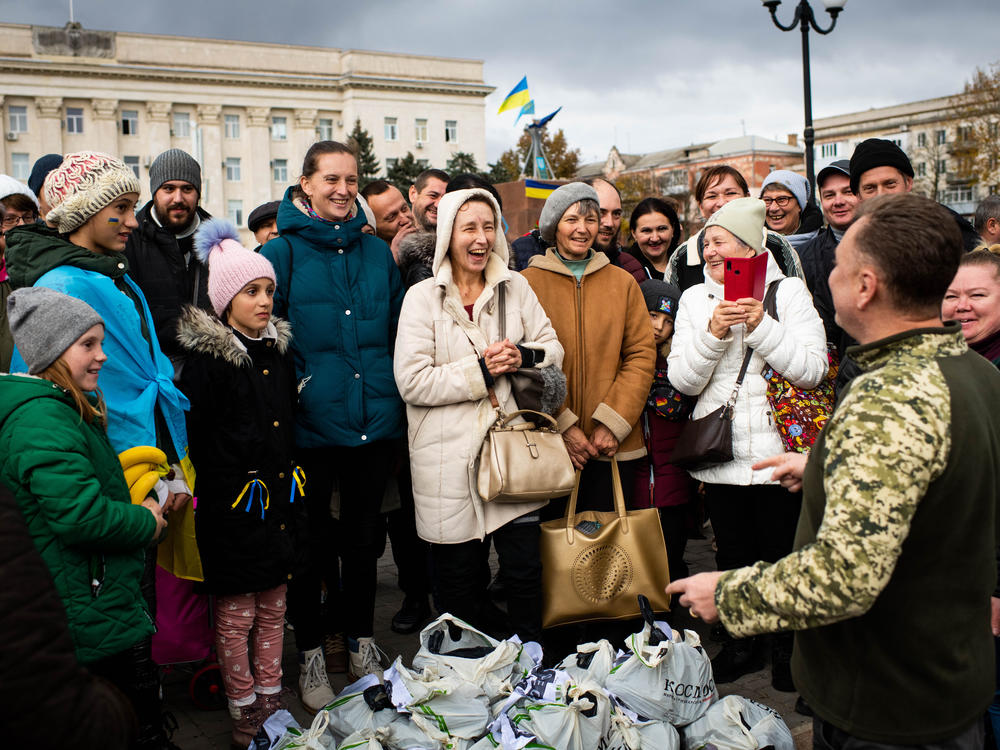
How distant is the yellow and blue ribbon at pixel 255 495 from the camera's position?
3.84 m

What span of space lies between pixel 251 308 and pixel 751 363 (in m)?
2.39

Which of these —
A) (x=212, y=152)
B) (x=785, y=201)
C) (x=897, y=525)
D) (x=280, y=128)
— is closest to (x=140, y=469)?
(x=897, y=525)

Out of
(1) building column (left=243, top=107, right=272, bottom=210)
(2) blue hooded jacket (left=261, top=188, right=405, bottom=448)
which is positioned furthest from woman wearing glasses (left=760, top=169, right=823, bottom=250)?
(1) building column (left=243, top=107, right=272, bottom=210)

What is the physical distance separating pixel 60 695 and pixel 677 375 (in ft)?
10.9

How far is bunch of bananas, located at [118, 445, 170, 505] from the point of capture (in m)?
3.25

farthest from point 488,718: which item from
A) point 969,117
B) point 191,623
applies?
point 969,117

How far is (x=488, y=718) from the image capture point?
335 centimetres

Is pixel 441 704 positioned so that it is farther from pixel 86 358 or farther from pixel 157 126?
pixel 157 126

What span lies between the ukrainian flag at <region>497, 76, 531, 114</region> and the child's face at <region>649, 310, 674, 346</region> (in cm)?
1856

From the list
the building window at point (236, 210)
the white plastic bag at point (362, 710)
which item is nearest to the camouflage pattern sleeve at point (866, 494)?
the white plastic bag at point (362, 710)

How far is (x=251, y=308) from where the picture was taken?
157 inches

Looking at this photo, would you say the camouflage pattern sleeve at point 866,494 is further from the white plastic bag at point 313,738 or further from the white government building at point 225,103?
the white government building at point 225,103

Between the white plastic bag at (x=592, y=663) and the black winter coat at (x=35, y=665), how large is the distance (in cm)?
235

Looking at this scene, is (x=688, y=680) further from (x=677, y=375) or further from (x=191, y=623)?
(x=191, y=623)
